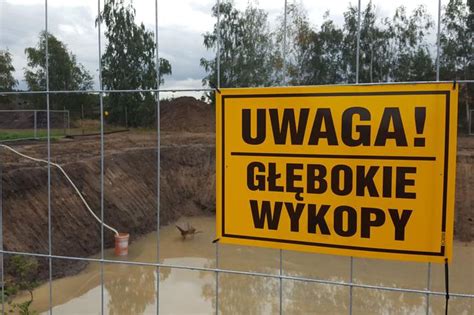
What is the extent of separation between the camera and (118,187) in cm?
1766

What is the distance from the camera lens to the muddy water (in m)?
9.43

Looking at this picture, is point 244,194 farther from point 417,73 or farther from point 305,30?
point 417,73

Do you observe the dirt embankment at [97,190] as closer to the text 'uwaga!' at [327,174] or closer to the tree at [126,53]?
the tree at [126,53]

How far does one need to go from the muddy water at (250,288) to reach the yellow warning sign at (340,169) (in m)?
7.01

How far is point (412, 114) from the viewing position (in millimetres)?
2496

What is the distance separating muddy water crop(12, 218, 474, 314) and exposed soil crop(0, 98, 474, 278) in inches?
58.4

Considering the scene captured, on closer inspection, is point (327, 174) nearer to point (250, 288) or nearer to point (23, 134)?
point (250, 288)

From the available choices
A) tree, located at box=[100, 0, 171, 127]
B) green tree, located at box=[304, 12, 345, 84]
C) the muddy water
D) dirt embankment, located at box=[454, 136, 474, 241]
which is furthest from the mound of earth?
tree, located at box=[100, 0, 171, 127]

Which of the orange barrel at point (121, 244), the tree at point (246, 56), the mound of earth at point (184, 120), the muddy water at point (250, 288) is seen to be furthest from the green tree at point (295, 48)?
the mound of earth at point (184, 120)

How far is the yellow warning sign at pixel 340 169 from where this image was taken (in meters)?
2.49

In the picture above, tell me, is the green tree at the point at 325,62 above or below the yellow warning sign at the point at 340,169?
above

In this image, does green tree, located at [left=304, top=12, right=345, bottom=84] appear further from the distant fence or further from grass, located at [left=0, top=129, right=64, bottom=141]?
the distant fence

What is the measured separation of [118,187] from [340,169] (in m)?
15.9

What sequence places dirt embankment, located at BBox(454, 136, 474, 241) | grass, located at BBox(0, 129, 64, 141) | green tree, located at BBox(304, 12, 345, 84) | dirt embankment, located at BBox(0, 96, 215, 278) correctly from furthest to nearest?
1. grass, located at BBox(0, 129, 64, 141)
2. dirt embankment, located at BBox(454, 136, 474, 241)
3. dirt embankment, located at BBox(0, 96, 215, 278)
4. green tree, located at BBox(304, 12, 345, 84)
